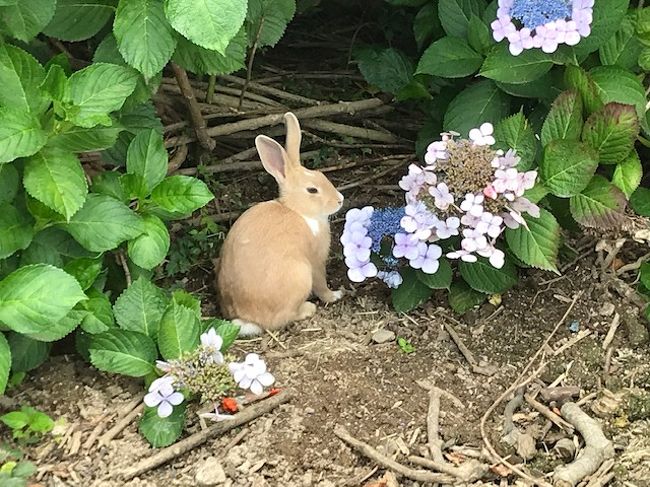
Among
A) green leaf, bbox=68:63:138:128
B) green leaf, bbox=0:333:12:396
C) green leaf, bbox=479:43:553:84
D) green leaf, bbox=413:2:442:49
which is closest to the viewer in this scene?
green leaf, bbox=0:333:12:396

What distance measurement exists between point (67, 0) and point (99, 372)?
1.08 meters

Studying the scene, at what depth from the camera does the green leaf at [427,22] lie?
11.6ft

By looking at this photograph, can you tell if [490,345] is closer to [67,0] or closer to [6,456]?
[6,456]

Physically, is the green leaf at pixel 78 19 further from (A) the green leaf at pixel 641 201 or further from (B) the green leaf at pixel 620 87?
(A) the green leaf at pixel 641 201

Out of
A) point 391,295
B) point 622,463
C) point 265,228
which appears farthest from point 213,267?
point 622,463

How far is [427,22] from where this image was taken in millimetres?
3539

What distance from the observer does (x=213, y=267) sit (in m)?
3.37

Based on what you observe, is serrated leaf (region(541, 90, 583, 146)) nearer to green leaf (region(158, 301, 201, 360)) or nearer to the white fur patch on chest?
the white fur patch on chest

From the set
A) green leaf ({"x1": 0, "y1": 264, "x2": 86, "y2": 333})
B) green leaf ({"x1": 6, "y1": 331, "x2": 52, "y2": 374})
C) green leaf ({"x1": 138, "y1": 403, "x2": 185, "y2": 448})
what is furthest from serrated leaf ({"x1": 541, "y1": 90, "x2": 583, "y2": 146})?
green leaf ({"x1": 6, "y1": 331, "x2": 52, "y2": 374})

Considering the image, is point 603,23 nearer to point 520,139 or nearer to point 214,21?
point 520,139

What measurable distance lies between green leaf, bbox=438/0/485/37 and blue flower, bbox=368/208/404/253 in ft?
2.17

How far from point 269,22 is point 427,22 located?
0.68m

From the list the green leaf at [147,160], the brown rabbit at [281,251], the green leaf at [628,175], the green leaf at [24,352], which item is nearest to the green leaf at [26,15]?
the green leaf at [147,160]

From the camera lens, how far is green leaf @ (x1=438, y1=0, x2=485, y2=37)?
10.2 ft
